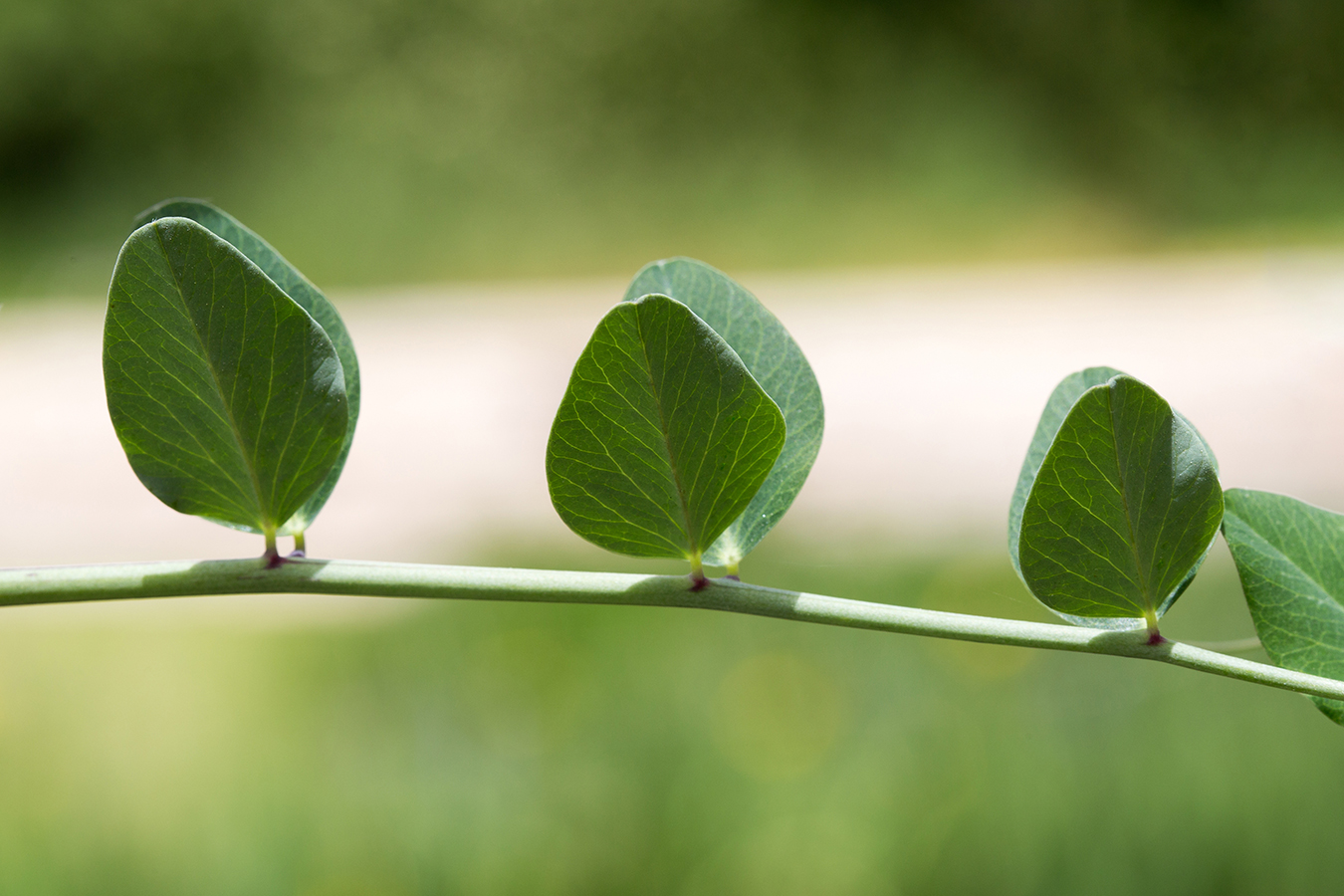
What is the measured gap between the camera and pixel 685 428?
11 centimetres

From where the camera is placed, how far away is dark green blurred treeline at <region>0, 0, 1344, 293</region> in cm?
235

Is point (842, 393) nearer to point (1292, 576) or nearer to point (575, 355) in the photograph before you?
point (575, 355)

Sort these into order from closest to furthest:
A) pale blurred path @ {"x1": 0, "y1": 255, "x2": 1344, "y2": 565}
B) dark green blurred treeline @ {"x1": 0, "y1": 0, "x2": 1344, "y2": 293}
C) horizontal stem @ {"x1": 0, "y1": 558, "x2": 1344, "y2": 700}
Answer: horizontal stem @ {"x1": 0, "y1": 558, "x2": 1344, "y2": 700}, pale blurred path @ {"x1": 0, "y1": 255, "x2": 1344, "y2": 565}, dark green blurred treeline @ {"x1": 0, "y1": 0, "x2": 1344, "y2": 293}

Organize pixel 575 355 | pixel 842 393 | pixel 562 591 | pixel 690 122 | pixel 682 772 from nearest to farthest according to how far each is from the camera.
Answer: pixel 562 591
pixel 682 772
pixel 575 355
pixel 842 393
pixel 690 122

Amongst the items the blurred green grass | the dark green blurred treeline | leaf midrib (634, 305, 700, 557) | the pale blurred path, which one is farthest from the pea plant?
the dark green blurred treeline

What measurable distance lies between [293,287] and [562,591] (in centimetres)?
5

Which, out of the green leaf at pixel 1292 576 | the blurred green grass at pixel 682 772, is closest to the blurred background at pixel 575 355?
the blurred green grass at pixel 682 772

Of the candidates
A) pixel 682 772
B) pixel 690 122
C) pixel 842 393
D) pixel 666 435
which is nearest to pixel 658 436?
pixel 666 435

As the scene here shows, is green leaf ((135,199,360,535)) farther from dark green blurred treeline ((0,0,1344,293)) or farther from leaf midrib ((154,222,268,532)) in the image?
dark green blurred treeline ((0,0,1344,293))

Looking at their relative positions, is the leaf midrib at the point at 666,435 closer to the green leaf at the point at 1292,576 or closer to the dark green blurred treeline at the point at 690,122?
the green leaf at the point at 1292,576

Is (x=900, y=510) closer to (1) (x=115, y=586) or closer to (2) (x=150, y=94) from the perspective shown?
(1) (x=115, y=586)

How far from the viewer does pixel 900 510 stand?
1.20 meters

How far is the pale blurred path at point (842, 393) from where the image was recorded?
127cm

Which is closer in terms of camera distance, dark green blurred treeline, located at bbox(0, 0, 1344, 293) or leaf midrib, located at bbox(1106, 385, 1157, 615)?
leaf midrib, located at bbox(1106, 385, 1157, 615)
